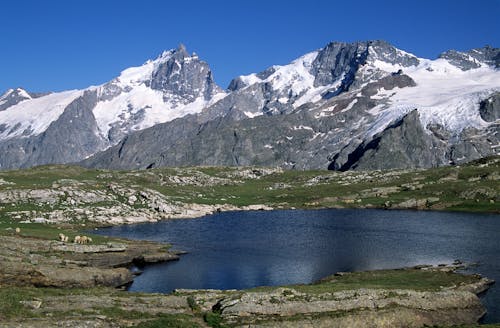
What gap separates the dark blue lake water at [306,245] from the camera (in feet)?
283

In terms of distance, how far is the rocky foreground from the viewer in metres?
51.4

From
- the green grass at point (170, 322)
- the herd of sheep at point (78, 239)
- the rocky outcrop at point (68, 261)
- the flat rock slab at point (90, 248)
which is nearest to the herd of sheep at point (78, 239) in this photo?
the herd of sheep at point (78, 239)

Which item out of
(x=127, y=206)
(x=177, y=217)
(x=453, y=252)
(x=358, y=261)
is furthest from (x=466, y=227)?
(x=127, y=206)

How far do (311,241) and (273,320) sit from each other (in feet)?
230

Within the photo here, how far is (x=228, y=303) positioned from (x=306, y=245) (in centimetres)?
6215

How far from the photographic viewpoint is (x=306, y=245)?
4626 inches

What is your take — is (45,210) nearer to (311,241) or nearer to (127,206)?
(127,206)

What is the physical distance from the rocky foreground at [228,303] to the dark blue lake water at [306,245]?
19.6 ft

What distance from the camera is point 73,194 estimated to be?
15400 centimetres

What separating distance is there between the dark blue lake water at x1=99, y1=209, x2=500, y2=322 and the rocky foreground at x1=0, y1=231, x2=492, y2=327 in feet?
19.6

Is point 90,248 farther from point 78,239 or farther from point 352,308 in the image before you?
point 352,308

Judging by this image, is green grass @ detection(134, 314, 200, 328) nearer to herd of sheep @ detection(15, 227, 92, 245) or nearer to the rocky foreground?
the rocky foreground

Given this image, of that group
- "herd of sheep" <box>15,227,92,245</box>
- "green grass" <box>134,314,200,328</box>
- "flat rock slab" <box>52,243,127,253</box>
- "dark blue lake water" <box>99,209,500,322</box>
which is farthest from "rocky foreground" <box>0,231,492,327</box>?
"herd of sheep" <box>15,227,92,245</box>

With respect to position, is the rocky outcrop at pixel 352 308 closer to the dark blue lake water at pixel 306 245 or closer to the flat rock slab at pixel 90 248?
the dark blue lake water at pixel 306 245
